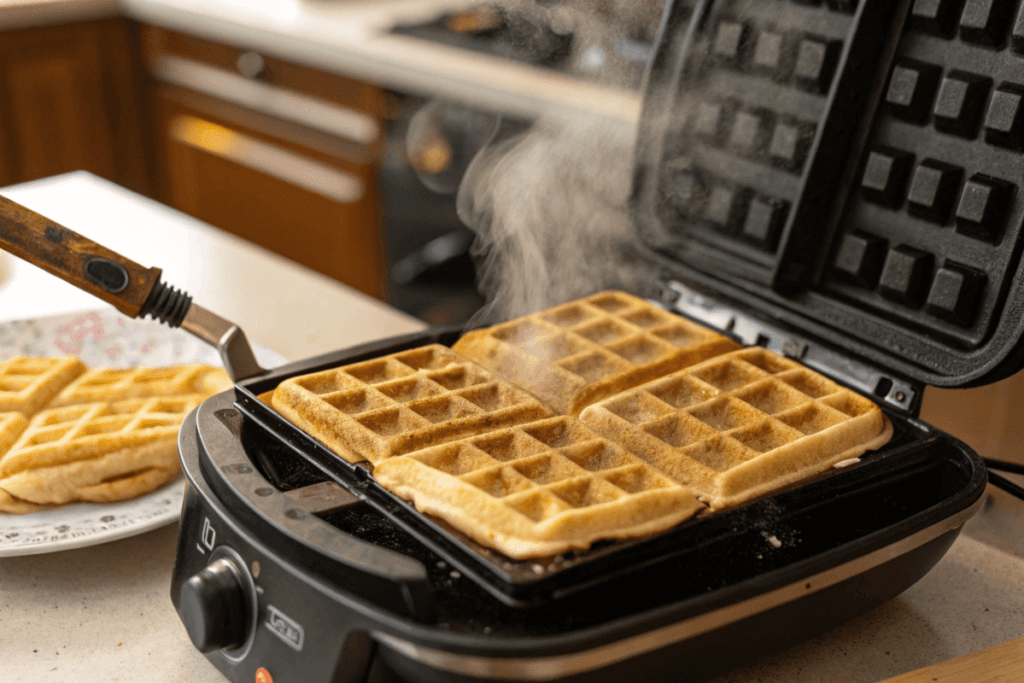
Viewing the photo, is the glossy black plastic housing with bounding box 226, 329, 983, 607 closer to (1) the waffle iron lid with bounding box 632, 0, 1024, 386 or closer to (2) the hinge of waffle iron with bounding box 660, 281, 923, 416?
(2) the hinge of waffle iron with bounding box 660, 281, 923, 416

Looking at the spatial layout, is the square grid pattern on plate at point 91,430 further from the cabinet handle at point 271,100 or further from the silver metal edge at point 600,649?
the cabinet handle at point 271,100

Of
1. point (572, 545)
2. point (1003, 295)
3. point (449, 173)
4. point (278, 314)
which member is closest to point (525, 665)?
point (572, 545)

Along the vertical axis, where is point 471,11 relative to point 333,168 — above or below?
above

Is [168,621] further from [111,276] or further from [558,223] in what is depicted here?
A: [558,223]

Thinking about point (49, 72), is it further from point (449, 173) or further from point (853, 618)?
point (853, 618)

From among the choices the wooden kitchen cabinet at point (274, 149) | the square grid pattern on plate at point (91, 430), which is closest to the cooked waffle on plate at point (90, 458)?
the square grid pattern on plate at point (91, 430)

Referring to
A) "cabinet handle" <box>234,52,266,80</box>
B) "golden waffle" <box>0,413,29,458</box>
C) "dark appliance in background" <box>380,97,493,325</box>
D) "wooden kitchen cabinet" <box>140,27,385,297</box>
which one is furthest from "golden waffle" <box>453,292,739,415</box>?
"cabinet handle" <box>234,52,266,80</box>

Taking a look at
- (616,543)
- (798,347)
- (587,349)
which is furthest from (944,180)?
(616,543)
